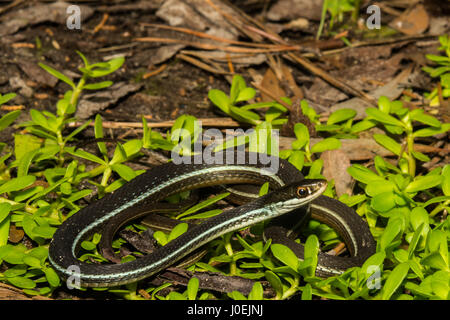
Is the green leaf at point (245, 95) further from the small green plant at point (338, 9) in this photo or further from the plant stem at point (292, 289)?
the plant stem at point (292, 289)

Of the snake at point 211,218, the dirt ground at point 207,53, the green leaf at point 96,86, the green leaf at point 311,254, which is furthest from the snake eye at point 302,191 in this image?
the green leaf at point 96,86

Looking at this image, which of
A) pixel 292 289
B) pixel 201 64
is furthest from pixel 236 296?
pixel 201 64

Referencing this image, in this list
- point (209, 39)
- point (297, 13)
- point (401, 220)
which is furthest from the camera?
point (297, 13)

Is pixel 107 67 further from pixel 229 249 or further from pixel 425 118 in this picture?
pixel 425 118

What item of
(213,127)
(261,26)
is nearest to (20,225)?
(213,127)

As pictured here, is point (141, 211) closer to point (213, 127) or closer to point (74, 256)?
point (74, 256)

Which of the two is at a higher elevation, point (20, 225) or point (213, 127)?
point (213, 127)

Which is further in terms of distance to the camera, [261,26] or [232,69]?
[261,26]

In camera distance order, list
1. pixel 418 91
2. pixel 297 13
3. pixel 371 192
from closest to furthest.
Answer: pixel 371 192 < pixel 418 91 < pixel 297 13
